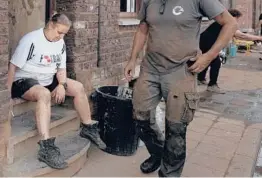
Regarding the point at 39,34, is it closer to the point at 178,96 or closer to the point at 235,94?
the point at 178,96

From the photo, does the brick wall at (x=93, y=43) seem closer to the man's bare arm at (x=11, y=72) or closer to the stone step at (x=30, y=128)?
the stone step at (x=30, y=128)

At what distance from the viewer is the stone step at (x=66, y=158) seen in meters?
3.49

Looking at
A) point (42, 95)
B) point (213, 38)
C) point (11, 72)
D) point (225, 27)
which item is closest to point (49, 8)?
point (11, 72)

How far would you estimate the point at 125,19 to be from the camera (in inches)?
276

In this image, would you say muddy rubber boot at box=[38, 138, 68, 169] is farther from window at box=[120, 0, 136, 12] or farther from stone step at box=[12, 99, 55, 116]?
window at box=[120, 0, 136, 12]

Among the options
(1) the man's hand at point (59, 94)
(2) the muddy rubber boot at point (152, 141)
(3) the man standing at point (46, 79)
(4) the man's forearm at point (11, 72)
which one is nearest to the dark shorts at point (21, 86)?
(3) the man standing at point (46, 79)

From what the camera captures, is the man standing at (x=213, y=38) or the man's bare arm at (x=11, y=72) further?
the man standing at (x=213, y=38)

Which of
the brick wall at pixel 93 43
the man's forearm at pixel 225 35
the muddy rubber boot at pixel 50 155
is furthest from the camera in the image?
the brick wall at pixel 93 43

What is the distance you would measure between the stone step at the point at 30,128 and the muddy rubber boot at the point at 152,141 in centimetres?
102

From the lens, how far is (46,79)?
172 inches

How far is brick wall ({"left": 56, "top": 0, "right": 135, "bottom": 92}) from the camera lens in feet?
16.2

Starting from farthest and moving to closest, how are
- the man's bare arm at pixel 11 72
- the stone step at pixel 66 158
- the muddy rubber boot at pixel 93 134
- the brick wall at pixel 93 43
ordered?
the brick wall at pixel 93 43 → the muddy rubber boot at pixel 93 134 → the man's bare arm at pixel 11 72 → the stone step at pixel 66 158

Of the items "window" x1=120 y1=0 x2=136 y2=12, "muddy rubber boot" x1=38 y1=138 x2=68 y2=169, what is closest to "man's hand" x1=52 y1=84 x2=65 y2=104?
"muddy rubber boot" x1=38 y1=138 x2=68 y2=169

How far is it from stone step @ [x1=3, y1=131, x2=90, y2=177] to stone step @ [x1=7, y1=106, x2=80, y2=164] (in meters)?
0.06
